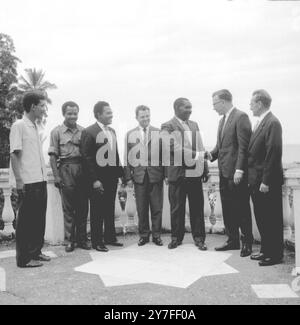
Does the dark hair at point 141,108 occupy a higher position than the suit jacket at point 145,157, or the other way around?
the dark hair at point 141,108

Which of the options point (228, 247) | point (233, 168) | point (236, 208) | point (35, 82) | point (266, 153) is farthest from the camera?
point (35, 82)

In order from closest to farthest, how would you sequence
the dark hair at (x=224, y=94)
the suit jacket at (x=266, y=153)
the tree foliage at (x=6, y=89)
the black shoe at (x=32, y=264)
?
1. the suit jacket at (x=266, y=153)
2. the black shoe at (x=32, y=264)
3. the dark hair at (x=224, y=94)
4. the tree foliage at (x=6, y=89)

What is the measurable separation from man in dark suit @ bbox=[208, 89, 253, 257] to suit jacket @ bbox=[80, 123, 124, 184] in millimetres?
1290

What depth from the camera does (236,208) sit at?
4.84 metres

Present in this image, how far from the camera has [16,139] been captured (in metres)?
4.24

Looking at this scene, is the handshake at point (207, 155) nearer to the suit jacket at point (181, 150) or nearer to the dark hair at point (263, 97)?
the suit jacket at point (181, 150)

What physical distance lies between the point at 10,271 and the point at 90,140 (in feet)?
5.58

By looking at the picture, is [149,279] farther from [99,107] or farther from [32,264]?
[99,107]

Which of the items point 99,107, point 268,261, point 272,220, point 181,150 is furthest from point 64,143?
point 268,261

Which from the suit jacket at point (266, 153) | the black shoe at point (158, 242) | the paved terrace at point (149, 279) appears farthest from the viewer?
the black shoe at point (158, 242)

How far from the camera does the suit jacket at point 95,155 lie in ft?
16.1

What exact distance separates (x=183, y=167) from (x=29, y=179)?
1829mm

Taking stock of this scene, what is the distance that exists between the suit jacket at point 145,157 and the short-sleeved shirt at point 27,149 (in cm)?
125

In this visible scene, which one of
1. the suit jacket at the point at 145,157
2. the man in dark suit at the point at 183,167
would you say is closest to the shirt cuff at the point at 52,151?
the suit jacket at the point at 145,157
